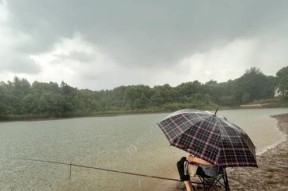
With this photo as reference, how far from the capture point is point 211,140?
5.49 m

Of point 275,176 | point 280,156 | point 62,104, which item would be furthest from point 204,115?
point 62,104

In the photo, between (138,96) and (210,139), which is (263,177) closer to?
(210,139)

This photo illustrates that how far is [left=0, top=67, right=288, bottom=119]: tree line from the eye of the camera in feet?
327

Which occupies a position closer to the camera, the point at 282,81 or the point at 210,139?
the point at 210,139

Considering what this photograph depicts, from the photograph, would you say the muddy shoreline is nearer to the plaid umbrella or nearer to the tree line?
the plaid umbrella

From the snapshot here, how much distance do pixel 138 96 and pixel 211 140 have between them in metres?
117

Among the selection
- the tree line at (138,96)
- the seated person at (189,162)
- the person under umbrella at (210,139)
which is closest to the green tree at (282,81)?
the tree line at (138,96)

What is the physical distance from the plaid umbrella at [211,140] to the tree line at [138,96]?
9662cm

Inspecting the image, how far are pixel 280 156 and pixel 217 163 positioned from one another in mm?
11346

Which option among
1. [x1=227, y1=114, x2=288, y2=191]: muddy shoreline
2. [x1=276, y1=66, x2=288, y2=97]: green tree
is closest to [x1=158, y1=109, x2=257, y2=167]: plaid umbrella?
[x1=227, y1=114, x2=288, y2=191]: muddy shoreline

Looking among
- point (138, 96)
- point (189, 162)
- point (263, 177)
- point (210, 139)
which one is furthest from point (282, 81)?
point (210, 139)

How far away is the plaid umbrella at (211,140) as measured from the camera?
534cm

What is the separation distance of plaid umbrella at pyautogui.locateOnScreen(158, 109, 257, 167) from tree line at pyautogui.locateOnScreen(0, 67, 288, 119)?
317 ft

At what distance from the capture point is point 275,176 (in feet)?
35.2
